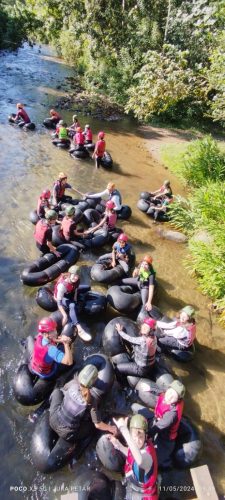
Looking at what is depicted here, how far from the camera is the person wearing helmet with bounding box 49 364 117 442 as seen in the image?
14.8ft

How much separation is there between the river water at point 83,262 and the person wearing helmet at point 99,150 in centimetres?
37

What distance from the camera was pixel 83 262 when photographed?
9.03 m

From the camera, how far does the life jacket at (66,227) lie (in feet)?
28.2

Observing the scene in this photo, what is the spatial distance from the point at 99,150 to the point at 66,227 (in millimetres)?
5724

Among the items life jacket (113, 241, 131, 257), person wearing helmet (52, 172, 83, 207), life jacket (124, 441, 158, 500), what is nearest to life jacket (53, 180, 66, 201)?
person wearing helmet (52, 172, 83, 207)

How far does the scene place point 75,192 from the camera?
11.9 metres

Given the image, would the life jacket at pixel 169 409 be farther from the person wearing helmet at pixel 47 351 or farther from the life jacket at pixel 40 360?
the life jacket at pixel 40 360

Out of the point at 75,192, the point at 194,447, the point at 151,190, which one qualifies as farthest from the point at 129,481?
the point at 151,190

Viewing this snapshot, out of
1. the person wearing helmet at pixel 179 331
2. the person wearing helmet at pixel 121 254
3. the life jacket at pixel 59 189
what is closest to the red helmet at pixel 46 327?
the person wearing helmet at pixel 179 331

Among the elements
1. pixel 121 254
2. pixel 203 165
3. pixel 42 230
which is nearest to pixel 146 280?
pixel 121 254

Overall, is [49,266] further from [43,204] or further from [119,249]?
[43,204]

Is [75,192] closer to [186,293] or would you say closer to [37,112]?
[186,293]

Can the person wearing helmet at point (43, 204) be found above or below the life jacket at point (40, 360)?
above

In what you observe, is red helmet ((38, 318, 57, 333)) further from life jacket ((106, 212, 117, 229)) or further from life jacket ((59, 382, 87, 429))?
life jacket ((106, 212, 117, 229))
